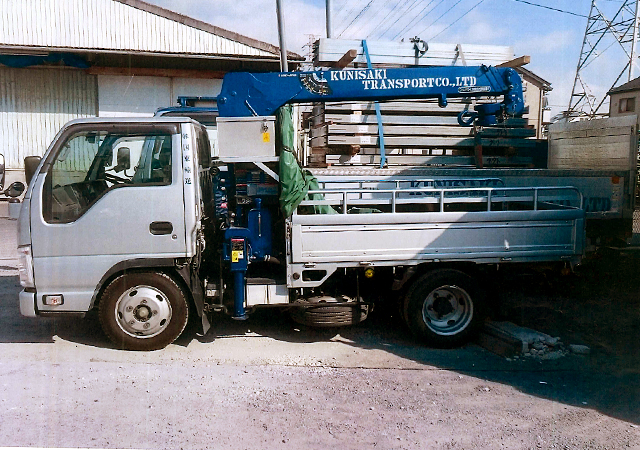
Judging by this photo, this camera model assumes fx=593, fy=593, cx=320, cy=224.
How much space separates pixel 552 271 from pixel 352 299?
6.71ft

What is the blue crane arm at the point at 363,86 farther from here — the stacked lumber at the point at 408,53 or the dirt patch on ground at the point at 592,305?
the stacked lumber at the point at 408,53

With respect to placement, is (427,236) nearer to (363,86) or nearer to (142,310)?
(363,86)

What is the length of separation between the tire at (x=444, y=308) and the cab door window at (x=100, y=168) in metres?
2.63

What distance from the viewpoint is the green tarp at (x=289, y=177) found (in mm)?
5480

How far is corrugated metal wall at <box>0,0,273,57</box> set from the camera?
1588cm

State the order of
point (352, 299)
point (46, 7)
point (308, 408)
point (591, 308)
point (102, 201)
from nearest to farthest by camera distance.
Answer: point (308, 408), point (102, 201), point (352, 299), point (591, 308), point (46, 7)

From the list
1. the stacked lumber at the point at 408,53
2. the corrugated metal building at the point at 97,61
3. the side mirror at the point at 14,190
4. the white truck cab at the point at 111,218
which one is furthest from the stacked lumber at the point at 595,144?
the corrugated metal building at the point at 97,61

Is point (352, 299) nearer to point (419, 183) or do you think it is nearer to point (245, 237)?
point (245, 237)

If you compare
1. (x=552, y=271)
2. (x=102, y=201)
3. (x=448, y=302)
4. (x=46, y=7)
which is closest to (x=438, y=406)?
(x=448, y=302)

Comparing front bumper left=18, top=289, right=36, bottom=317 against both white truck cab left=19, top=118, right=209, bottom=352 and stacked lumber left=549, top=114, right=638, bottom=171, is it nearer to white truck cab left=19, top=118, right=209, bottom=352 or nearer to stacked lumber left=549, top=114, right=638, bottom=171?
white truck cab left=19, top=118, right=209, bottom=352

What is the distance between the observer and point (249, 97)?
5.95 m

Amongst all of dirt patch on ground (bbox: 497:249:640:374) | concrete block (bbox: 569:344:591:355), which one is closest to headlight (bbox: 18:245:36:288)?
dirt patch on ground (bbox: 497:249:640:374)

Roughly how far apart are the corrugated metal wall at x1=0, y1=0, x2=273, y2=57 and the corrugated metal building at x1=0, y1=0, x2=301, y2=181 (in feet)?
0.08

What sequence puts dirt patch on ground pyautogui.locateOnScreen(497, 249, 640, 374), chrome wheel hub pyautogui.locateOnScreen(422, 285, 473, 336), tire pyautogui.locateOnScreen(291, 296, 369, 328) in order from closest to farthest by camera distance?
tire pyautogui.locateOnScreen(291, 296, 369, 328) → chrome wheel hub pyautogui.locateOnScreen(422, 285, 473, 336) → dirt patch on ground pyautogui.locateOnScreen(497, 249, 640, 374)
